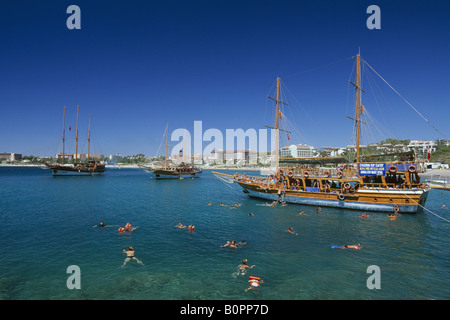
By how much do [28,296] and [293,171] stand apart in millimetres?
33641

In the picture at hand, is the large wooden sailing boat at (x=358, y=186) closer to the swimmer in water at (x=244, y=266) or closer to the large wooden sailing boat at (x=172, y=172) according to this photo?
the swimmer in water at (x=244, y=266)

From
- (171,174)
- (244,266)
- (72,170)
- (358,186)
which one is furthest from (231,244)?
(72,170)

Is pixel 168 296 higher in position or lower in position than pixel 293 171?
lower

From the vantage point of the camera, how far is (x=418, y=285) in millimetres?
13648

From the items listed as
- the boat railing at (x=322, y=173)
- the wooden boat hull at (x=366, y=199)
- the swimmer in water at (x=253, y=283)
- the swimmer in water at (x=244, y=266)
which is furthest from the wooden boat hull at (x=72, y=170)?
the swimmer in water at (x=253, y=283)

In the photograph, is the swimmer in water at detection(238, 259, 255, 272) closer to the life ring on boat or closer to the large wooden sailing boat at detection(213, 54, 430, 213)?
the large wooden sailing boat at detection(213, 54, 430, 213)

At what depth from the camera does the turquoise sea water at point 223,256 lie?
13039 millimetres

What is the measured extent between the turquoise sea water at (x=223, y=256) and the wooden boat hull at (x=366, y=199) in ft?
5.31

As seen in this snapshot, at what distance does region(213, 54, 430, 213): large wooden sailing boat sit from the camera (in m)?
30.7

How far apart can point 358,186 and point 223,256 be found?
24.1 m

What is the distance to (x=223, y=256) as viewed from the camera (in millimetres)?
17656

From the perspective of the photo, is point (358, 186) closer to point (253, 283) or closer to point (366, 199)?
point (366, 199)

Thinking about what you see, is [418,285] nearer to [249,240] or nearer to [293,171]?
[249,240]
